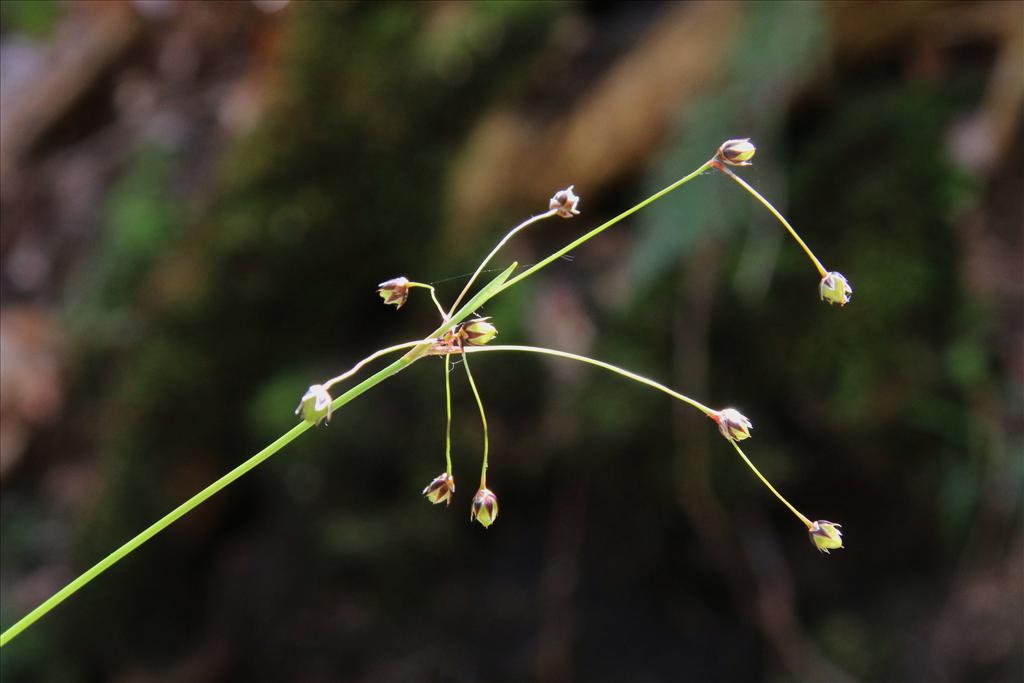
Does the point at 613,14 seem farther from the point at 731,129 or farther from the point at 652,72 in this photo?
the point at 731,129

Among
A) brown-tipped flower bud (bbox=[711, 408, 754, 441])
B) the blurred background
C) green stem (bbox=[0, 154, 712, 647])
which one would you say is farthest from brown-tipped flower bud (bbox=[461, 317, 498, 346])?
the blurred background

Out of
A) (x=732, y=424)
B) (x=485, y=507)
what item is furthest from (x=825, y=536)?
(x=485, y=507)

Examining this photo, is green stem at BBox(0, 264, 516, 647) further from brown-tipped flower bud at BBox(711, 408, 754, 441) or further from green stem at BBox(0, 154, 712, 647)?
brown-tipped flower bud at BBox(711, 408, 754, 441)

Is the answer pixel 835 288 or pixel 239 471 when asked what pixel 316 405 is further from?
pixel 835 288

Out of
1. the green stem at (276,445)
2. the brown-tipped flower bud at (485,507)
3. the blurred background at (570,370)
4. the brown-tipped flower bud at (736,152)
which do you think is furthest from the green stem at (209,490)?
the blurred background at (570,370)

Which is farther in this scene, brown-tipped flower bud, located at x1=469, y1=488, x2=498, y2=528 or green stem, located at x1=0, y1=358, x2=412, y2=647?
brown-tipped flower bud, located at x1=469, y1=488, x2=498, y2=528
